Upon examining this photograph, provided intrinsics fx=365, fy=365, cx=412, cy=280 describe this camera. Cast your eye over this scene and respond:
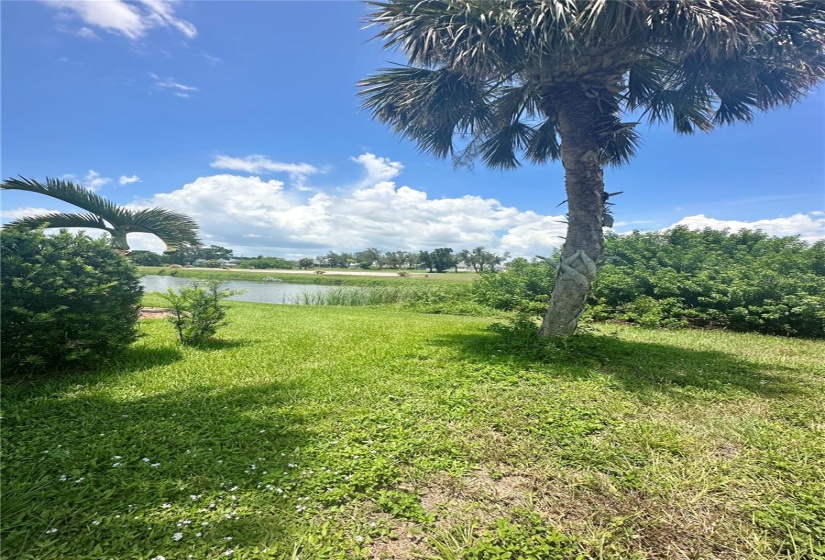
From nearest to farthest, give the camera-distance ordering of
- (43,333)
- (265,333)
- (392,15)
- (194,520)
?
1. (194,520)
2. (43,333)
3. (392,15)
4. (265,333)

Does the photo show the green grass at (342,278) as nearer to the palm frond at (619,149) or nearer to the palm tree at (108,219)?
the palm tree at (108,219)

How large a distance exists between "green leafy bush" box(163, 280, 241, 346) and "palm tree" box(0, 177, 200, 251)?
77cm

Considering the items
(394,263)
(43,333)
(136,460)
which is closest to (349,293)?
(43,333)

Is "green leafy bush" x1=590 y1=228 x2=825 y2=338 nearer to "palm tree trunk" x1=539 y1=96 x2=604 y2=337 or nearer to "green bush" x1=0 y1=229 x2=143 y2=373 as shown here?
"palm tree trunk" x1=539 y1=96 x2=604 y2=337

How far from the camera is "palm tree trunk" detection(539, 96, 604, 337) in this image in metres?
5.04

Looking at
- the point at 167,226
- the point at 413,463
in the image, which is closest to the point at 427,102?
the point at 167,226

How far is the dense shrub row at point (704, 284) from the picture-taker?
26.2 feet

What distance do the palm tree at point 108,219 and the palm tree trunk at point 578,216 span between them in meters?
5.52

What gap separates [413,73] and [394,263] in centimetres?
7640

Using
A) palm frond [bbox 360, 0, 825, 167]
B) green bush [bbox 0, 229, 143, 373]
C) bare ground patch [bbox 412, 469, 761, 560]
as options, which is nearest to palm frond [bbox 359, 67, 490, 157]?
palm frond [bbox 360, 0, 825, 167]

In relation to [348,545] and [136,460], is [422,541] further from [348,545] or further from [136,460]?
[136,460]

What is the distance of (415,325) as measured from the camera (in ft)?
27.4

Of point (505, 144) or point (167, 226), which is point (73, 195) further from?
point (505, 144)

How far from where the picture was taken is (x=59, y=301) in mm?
3615
